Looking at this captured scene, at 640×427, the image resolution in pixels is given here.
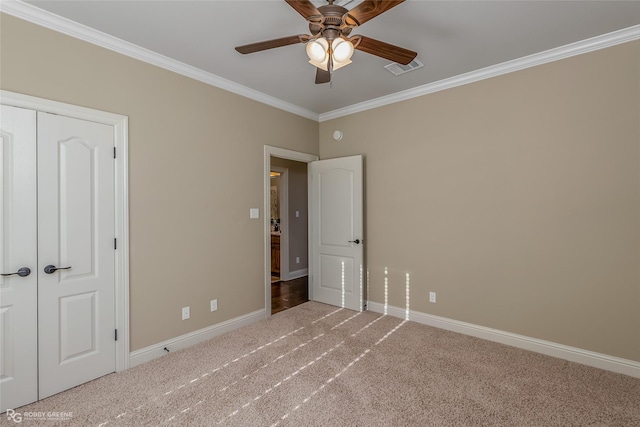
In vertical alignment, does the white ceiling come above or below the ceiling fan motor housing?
above

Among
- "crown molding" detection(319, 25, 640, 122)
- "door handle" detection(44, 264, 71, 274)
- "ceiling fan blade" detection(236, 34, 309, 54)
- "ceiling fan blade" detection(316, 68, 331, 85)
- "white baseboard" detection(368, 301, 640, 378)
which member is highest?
"crown molding" detection(319, 25, 640, 122)

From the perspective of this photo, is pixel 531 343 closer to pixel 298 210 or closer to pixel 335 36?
pixel 335 36

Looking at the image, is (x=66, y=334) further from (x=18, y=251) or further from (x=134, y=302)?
(x=18, y=251)

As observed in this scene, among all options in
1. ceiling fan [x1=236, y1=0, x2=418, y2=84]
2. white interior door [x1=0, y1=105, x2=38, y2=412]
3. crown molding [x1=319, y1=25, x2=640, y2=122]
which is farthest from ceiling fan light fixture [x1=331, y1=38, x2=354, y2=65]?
white interior door [x1=0, y1=105, x2=38, y2=412]

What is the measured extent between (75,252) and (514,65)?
4075 millimetres

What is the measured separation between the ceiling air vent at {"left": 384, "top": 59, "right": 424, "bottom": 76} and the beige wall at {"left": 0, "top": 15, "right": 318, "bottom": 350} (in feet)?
5.08

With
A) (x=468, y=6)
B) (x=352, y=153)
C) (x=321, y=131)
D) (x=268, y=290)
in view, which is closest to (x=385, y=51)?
(x=468, y=6)

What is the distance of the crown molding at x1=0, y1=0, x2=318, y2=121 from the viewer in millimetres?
2080

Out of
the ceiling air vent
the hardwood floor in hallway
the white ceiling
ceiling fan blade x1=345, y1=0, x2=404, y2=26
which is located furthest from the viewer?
the hardwood floor in hallway

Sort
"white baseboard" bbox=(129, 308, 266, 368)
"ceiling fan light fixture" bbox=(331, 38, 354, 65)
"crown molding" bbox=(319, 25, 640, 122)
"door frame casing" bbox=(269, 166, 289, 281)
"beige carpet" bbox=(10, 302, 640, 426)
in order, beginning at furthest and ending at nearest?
"door frame casing" bbox=(269, 166, 289, 281) < "white baseboard" bbox=(129, 308, 266, 368) < "crown molding" bbox=(319, 25, 640, 122) < "beige carpet" bbox=(10, 302, 640, 426) < "ceiling fan light fixture" bbox=(331, 38, 354, 65)

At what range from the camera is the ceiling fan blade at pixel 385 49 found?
6.23ft

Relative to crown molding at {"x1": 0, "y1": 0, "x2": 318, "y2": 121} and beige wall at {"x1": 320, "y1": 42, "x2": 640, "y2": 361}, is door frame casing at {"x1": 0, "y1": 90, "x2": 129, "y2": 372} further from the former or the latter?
beige wall at {"x1": 320, "y1": 42, "x2": 640, "y2": 361}

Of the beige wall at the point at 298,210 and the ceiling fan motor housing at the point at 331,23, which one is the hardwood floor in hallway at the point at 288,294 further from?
the ceiling fan motor housing at the point at 331,23

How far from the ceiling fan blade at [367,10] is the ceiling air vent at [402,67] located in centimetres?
124
